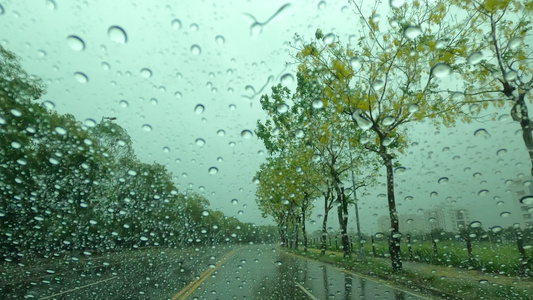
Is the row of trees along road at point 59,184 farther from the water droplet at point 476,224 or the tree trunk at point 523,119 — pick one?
the tree trunk at point 523,119

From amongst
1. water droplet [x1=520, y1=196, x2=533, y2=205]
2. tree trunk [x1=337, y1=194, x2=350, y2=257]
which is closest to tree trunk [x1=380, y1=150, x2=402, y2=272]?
water droplet [x1=520, y1=196, x2=533, y2=205]

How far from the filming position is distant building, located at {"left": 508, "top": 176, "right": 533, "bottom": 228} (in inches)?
161

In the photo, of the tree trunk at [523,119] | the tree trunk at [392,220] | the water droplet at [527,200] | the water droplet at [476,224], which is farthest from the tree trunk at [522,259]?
the tree trunk at [392,220]

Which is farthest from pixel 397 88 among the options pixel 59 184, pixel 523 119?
pixel 59 184

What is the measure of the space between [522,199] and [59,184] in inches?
558

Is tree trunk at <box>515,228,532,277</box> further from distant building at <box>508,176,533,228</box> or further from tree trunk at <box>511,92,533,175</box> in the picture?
tree trunk at <box>511,92,533,175</box>

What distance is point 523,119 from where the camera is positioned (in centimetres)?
685

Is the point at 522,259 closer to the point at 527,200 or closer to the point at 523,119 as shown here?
the point at 523,119

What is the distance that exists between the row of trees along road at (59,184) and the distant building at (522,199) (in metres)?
6.29

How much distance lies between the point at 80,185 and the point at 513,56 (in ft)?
50.6

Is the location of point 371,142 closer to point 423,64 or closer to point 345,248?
point 423,64

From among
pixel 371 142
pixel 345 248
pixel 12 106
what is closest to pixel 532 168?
pixel 371 142

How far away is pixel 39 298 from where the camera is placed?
6016 millimetres

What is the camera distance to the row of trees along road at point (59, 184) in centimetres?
988
